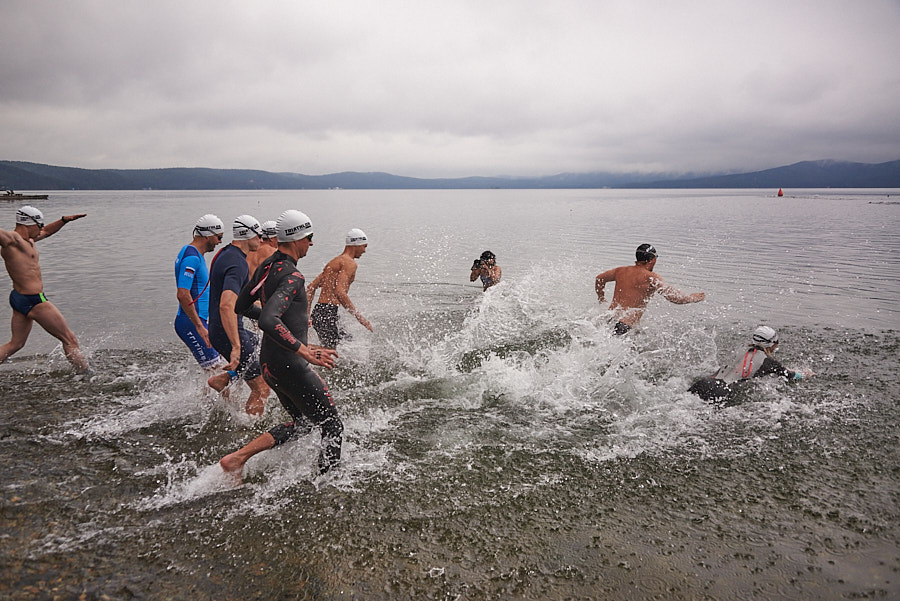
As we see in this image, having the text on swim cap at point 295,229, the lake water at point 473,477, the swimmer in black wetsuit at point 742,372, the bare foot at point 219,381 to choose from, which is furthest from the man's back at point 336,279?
the swimmer in black wetsuit at point 742,372

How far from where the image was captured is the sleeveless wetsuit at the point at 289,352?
407 centimetres

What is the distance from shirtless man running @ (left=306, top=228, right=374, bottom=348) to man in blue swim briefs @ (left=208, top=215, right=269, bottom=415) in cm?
176

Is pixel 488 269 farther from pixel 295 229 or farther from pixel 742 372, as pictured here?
pixel 295 229

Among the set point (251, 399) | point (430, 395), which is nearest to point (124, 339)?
point (251, 399)

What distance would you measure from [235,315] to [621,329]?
553 cm

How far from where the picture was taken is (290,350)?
4039 mm

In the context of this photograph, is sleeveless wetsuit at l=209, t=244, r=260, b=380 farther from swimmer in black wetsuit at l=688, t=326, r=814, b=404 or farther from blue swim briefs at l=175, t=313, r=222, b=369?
swimmer in black wetsuit at l=688, t=326, r=814, b=404

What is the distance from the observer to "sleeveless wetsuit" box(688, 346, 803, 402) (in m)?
6.68

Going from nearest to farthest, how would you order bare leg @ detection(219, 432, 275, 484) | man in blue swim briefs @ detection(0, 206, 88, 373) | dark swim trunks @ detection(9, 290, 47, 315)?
bare leg @ detection(219, 432, 275, 484)
man in blue swim briefs @ detection(0, 206, 88, 373)
dark swim trunks @ detection(9, 290, 47, 315)

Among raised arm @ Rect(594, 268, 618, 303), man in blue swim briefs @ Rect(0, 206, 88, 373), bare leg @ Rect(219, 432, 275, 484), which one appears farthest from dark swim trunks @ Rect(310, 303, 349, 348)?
raised arm @ Rect(594, 268, 618, 303)

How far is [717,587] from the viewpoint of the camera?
3.54 meters

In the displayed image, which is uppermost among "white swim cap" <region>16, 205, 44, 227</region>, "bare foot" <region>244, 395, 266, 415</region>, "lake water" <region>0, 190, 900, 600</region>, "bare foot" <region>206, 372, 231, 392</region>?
"white swim cap" <region>16, 205, 44, 227</region>

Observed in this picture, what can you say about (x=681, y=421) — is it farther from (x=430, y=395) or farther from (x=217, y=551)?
(x=217, y=551)

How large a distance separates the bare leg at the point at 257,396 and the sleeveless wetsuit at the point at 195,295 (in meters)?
0.65
